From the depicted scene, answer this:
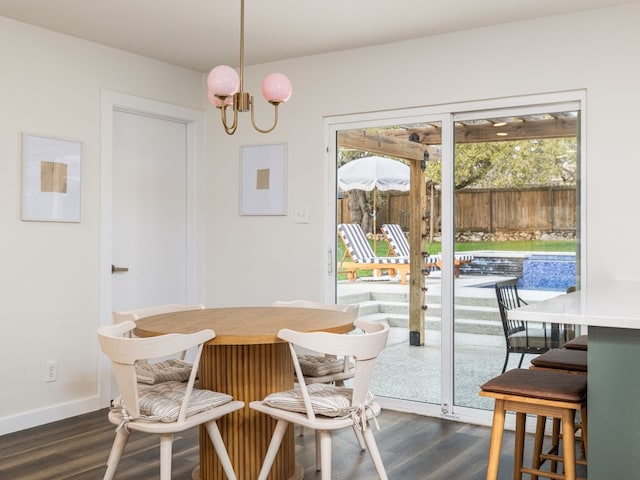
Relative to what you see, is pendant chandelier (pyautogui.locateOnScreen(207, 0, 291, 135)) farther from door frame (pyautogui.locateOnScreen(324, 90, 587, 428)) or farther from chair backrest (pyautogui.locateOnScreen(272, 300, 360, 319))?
door frame (pyautogui.locateOnScreen(324, 90, 587, 428))

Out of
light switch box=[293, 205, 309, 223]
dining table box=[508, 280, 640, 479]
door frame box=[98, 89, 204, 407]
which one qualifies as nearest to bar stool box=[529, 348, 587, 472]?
dining table box=[508, 280, 640, 479]

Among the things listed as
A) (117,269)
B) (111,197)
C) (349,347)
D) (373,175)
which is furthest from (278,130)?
(349,347)

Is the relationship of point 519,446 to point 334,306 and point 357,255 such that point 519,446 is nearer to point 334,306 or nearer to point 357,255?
point 334,306

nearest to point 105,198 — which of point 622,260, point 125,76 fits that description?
point 125,76

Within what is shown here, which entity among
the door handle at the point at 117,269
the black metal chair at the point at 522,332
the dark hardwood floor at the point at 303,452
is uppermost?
the door handle at the point at 117,269

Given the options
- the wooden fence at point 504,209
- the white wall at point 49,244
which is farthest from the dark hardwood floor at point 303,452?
the wooden fence at point 504,209

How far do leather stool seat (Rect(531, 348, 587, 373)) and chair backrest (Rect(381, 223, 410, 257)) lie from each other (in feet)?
5.24

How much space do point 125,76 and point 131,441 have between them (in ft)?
8.21

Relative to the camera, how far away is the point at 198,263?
5289mm

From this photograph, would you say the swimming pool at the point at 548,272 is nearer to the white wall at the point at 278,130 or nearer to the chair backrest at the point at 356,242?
the white wall at the point at 278,130

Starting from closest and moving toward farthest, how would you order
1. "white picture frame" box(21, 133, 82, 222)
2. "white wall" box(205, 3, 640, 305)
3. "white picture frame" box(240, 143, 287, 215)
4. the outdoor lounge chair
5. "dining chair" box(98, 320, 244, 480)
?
"dining chair" box(98, 320, 244, 480), "white wall" box(205, 3, 640, 305), "white picture frame" box(21, 133, 82, 222), the outdoor lounge chair, "white picture frame" box(240, 143, 287, 215)

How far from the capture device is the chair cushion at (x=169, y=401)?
260 cm

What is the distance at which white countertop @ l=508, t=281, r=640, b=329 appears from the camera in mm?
2055

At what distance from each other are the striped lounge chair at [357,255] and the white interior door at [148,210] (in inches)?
53.7
